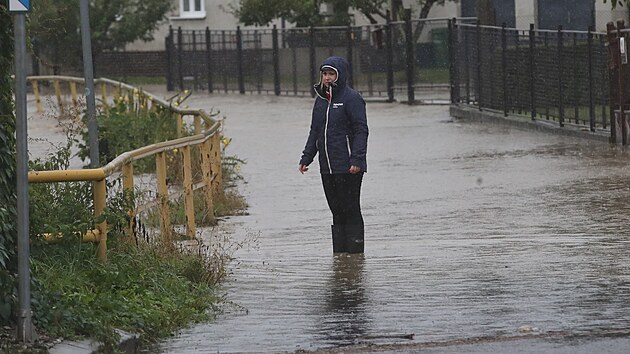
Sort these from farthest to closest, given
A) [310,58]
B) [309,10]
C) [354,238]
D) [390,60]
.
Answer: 1. [309,10]
2. [310,58]
3. [390,60]
4. [354,238]

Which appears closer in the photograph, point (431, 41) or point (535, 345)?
point (535, 345)

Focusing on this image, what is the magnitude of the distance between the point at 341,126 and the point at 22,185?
465 centimetres

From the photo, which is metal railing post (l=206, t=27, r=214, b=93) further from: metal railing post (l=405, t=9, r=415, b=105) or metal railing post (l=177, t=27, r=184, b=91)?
metal railing post (l=405, t=9, r=415, b=105)

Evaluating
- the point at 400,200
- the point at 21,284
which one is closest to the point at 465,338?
the point at 21,284

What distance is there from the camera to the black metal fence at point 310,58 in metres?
33.4

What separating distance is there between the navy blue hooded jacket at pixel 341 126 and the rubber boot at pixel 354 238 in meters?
0.47

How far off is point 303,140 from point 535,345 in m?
17.8

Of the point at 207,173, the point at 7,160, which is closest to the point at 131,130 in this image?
the point at 207,173

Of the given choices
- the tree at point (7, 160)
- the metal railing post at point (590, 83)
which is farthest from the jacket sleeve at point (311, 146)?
the metal railing post at point (590, 83)

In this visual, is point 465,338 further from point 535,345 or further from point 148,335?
point 148,335

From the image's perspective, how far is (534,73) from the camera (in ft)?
83.6

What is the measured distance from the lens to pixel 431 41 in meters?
33.5

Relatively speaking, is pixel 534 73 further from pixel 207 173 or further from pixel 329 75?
pixel 329 75

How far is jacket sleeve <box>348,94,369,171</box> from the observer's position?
11875 millimetres
